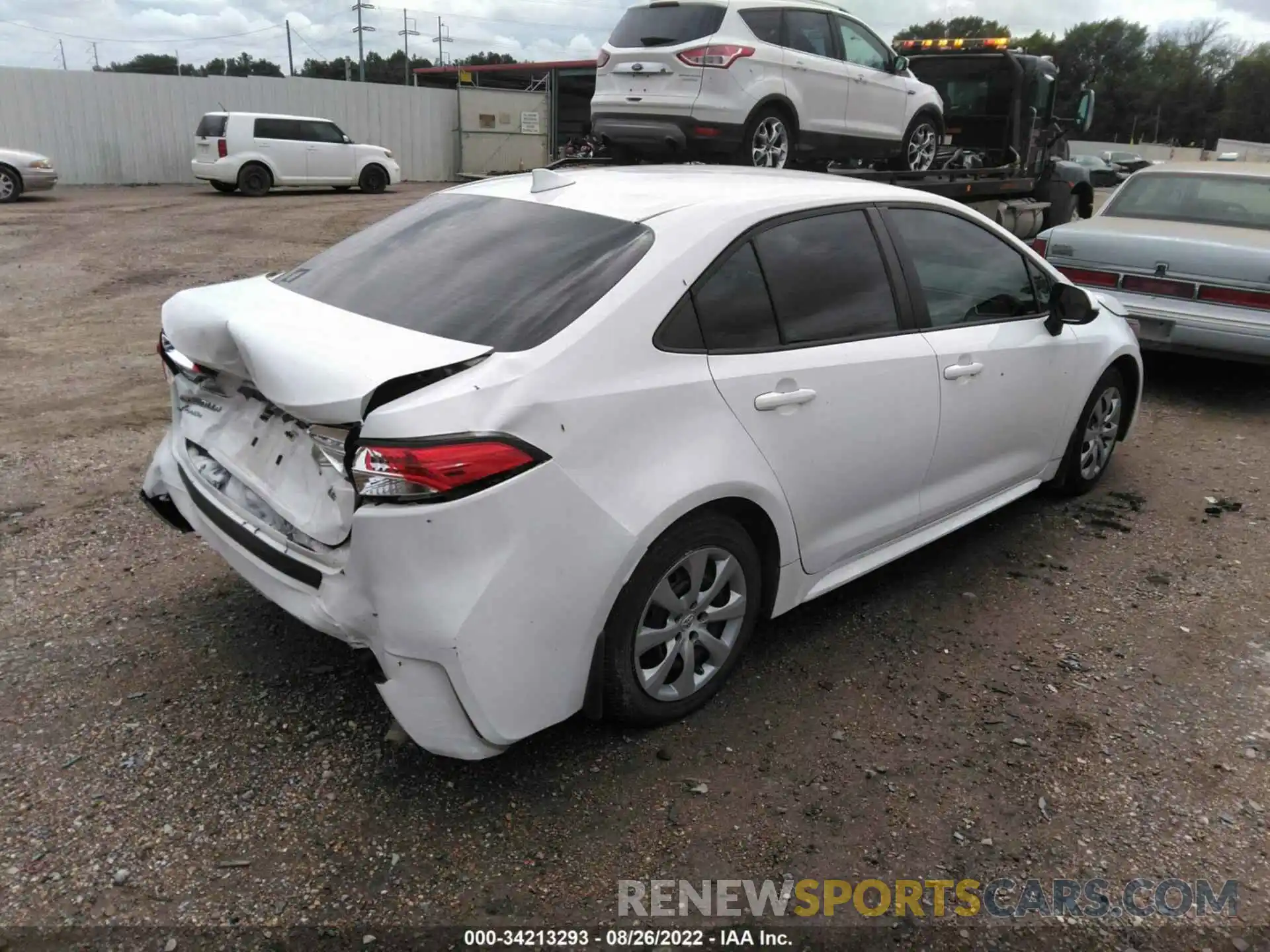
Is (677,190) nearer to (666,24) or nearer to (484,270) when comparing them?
(484,270)

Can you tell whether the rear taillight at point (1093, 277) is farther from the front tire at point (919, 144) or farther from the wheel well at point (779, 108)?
the front tire at point (919, 144)

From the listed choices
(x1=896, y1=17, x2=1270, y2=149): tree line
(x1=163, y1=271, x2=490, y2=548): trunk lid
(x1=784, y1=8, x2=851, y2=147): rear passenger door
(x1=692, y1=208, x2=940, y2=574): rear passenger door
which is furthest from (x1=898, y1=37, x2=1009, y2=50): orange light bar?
(x1=896, y1=17, x2=1270, y2=149): tree line

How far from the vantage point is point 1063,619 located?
387 cm

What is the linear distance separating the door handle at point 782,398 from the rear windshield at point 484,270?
22.7 inches

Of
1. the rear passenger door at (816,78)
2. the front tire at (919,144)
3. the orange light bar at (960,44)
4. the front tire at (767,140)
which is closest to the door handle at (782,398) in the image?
the front tire at (767,140)

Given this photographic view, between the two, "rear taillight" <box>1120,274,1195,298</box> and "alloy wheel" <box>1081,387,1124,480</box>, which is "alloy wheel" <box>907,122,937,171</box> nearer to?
"rear taillight" <box>1120,274,1195,298</box>

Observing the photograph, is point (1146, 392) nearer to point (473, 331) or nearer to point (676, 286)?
point (676, 286)

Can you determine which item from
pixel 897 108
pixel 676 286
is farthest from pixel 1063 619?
pixel 897 108

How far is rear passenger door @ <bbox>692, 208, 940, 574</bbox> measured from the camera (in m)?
3.00

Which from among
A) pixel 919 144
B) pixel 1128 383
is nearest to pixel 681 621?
pixel 1128 383

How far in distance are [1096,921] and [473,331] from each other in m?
2.25

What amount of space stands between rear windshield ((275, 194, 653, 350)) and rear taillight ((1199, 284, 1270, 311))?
5.21 metres

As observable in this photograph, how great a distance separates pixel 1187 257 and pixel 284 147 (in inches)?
686

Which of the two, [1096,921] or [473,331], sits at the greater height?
[473,331]
